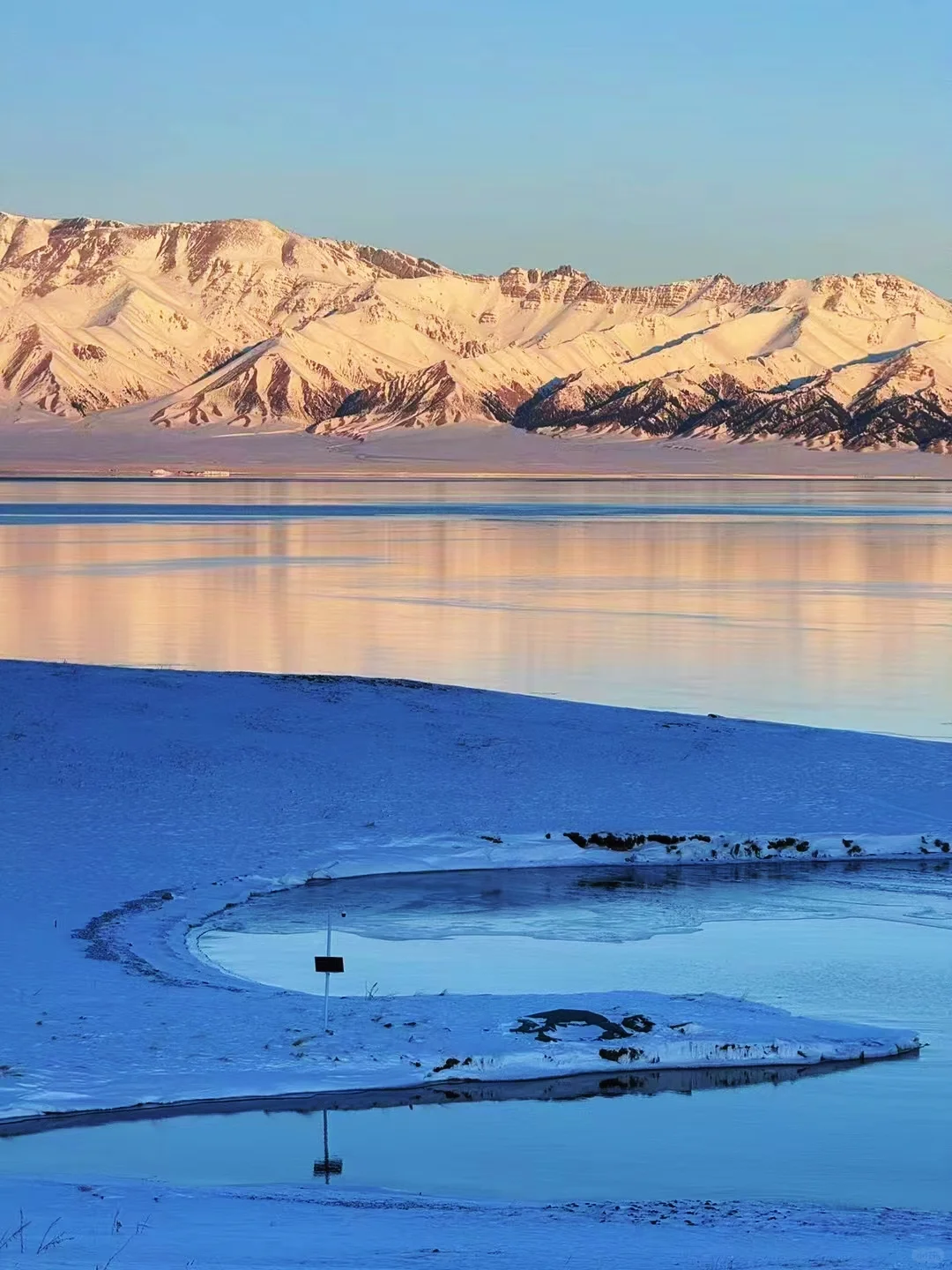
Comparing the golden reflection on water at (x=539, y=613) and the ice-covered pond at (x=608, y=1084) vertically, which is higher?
the golden reflection on water at (x=539, y=613)

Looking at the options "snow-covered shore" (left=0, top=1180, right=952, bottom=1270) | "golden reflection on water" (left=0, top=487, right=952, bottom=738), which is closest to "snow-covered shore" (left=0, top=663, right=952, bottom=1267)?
"snow-covered shore" (left=0, top=1180, right=952, bottom=1270)

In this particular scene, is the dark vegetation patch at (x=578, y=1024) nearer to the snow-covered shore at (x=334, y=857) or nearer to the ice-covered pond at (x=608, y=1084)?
the snow-covered shore at (x=334, y=857)

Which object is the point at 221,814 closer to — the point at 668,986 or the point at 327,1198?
the point at 668,986

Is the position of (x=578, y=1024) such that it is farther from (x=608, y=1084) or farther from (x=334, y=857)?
(x=334, y=857)

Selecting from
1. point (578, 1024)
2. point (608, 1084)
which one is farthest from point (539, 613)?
point (608, 1084)

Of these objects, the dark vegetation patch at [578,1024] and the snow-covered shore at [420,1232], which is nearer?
the snow-covered shore at [420,1232]

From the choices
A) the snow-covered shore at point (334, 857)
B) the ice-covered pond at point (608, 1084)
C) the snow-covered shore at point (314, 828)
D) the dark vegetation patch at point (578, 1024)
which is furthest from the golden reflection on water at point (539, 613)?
the dark vegetation patch at point (578, 1024)
